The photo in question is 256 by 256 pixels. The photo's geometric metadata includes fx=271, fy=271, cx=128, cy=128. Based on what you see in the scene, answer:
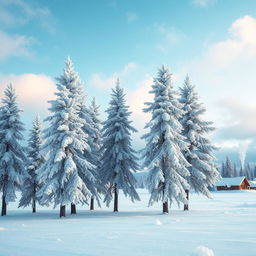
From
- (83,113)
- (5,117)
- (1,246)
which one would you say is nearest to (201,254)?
(1,246)

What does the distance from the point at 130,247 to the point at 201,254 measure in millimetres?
2759

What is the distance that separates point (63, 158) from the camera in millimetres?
24672

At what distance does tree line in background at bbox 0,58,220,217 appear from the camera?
2386 cm

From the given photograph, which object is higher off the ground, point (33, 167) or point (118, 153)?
point (118, 153)

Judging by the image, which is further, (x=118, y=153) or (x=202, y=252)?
(x=118, y=153)

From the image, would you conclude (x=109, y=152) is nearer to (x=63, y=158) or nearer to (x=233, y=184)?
(x=63, y=158)

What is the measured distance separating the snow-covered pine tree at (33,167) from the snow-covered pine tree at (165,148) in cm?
1401

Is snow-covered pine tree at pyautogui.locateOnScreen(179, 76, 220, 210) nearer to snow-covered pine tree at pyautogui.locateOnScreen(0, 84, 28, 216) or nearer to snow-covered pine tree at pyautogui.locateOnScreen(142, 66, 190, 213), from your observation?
snow-covered pine tree at pyautogui.locateOnScreen(142, 66, 190, 213)

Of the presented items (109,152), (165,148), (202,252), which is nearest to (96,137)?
(109,152)

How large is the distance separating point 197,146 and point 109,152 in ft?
31.4

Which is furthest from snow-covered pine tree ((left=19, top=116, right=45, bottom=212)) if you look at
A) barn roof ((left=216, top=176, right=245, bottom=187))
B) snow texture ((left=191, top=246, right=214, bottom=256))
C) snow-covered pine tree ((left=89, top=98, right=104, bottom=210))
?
barn roof ((left=216, top=176, right=245, bottom=187))

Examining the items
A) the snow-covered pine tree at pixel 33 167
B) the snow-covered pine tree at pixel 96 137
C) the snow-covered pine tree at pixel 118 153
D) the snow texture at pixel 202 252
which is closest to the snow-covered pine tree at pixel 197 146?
the snow-covered pine tree at pixel 118 153

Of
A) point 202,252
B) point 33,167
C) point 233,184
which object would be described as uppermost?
point 33,167

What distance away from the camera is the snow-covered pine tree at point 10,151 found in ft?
89.1
